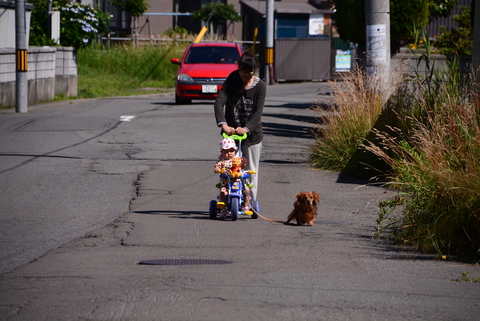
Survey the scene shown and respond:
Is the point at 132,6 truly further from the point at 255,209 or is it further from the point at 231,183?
the point at 231,183

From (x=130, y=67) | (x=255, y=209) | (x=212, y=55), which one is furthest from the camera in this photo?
(x=130, y=67)

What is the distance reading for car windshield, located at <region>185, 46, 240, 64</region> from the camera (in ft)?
70.1

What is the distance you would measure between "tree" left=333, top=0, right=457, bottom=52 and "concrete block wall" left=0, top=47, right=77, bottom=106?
8495 millimetres

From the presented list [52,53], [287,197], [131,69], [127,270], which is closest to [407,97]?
[287,197]

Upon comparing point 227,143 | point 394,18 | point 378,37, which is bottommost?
point 227,143

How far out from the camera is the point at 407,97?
10641mm

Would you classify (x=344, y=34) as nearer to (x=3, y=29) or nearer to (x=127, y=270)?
(x=3, y=29)

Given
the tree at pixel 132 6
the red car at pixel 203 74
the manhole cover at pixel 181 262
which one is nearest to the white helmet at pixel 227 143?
the manhole cover at pixel 181 262

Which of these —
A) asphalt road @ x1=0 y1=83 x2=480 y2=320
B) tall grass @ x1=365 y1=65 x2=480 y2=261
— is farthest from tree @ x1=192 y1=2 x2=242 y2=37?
tall grass @ x1=365 y1=65 x2=480 y2=261

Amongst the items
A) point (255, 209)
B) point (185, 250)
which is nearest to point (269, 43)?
point (255, 209)

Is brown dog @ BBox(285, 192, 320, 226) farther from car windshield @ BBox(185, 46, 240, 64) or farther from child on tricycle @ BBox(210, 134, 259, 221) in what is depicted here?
car windshield @ BBox(185, 46, 240, 64)

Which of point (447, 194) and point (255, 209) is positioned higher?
point (447, 194)

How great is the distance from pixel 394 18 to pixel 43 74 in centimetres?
987

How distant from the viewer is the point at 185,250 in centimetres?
617
